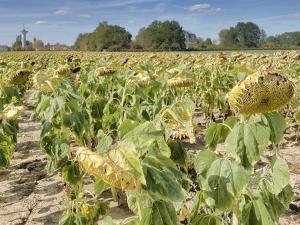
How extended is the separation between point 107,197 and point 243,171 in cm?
250

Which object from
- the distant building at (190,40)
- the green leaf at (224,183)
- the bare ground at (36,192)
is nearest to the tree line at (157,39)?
the distant building at (190,40)

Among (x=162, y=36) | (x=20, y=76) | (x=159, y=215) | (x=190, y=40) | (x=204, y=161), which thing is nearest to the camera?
(x=159, y=215)

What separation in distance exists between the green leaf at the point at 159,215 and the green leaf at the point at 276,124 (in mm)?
449

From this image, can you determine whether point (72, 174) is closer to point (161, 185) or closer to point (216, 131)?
point (216, 131)

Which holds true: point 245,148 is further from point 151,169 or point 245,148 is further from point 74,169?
point 74,169

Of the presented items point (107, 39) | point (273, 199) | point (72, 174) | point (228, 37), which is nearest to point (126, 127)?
point (273, 199)

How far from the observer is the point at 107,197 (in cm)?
385

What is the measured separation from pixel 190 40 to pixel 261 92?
45.6m

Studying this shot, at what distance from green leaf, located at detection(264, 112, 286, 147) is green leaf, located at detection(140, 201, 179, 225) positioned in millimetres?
449

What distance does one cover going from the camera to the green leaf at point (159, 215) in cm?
129

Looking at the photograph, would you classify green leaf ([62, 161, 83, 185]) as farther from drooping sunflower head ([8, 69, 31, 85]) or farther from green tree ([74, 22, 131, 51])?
green tree ([74, 22, 131, 51])

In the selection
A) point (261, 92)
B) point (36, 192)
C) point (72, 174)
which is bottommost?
point (36, 192)

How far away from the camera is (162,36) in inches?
1991

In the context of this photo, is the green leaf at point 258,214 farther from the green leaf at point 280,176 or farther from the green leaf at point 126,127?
the green leaf at point 126,127
